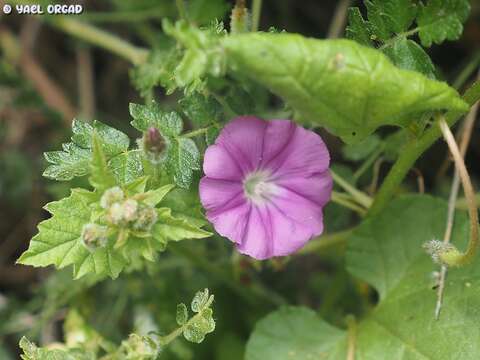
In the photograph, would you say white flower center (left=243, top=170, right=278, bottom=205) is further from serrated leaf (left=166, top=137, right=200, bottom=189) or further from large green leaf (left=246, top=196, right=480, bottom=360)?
large green leaf (left=246, top=196, right=480, bottom=360)

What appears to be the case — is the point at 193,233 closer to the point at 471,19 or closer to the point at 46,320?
the point at 46,320

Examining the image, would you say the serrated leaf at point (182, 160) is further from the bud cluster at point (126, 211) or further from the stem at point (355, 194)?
the stem at point (355, 194)

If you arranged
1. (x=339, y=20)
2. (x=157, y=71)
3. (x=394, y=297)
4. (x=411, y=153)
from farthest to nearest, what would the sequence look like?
(x=339, y=20), (x=157, y=71), (x=394, y=297), (x=411, y=153)

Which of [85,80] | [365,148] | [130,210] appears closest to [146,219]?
[130,210]

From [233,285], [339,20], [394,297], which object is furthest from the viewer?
[339,20]

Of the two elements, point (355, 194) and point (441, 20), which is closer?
point (441, 20)

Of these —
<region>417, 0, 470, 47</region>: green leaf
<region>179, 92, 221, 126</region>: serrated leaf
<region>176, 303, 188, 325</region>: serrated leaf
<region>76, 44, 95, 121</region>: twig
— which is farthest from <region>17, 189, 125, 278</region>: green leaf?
<region>76, 44, 95, 121</region>: twig

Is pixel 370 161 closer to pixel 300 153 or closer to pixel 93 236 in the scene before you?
pixel 300 153

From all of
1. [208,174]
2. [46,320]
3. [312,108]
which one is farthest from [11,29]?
[312,108]
